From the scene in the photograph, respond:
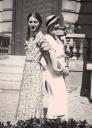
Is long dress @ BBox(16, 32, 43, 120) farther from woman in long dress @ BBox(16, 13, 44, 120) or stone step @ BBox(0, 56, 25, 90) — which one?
stone step @ BBox(0, 56, 25, 90)

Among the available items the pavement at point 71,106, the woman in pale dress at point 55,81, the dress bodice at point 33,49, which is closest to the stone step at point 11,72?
the pavement at point 71,106

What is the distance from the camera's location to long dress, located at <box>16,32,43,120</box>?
23.1 ft

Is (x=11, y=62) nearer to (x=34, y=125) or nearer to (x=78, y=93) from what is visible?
(x=78, y=93)

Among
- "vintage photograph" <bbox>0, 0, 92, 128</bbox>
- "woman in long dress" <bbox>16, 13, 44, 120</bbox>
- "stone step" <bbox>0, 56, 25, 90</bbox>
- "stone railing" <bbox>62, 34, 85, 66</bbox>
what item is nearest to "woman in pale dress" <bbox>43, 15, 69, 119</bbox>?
"vintage photograph" <bbox>0, 0, 92, 128</bbox>

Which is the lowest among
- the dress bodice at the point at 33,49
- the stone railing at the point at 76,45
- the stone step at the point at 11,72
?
the stone step at the point at 11,72

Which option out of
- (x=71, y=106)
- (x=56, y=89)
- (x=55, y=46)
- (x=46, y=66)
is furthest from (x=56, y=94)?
(x=71, y=106)

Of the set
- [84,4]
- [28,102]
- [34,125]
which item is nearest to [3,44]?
[84,4]

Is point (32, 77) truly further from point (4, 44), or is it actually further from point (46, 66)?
point (4, 44)

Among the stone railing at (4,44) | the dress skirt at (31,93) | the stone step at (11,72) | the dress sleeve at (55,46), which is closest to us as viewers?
the dress sleeve at (55,46)

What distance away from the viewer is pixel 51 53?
660cm

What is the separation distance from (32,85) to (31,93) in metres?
0.13

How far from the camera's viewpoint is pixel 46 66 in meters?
6.77

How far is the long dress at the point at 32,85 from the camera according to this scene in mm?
7039

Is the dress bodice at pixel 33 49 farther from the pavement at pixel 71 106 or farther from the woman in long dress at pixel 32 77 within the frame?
the pavement at pixel 71 106
